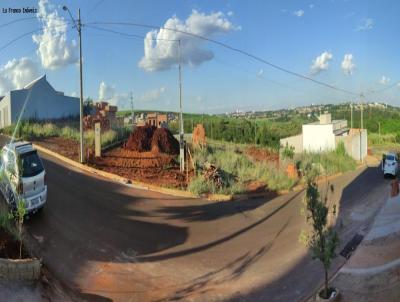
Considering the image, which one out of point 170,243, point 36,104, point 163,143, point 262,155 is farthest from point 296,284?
point 36,104

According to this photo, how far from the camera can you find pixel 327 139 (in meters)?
38.6

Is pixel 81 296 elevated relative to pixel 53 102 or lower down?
lower down

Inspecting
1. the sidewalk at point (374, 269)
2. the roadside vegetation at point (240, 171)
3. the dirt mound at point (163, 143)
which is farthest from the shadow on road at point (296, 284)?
the dirt mound at point (163, 143)

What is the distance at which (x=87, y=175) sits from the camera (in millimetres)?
15930

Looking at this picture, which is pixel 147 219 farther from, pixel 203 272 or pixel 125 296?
pixel 125 296

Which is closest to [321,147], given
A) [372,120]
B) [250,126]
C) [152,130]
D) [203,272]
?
[250,126]

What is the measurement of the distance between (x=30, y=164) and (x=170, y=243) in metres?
4.13

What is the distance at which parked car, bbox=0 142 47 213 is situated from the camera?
944 centimetres

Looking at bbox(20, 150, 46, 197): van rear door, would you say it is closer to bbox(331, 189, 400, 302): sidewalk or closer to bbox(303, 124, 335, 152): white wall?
bbox(331, 189, 400, 302): sidewalk

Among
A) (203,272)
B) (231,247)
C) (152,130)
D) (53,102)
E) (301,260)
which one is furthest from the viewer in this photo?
(53,102)

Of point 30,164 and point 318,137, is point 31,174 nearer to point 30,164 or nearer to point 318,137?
point 30,164

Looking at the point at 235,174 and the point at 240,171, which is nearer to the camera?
the point at 235,174

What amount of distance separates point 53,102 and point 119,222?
19350 mm

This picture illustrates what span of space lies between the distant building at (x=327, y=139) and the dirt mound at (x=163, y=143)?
16.8 m
